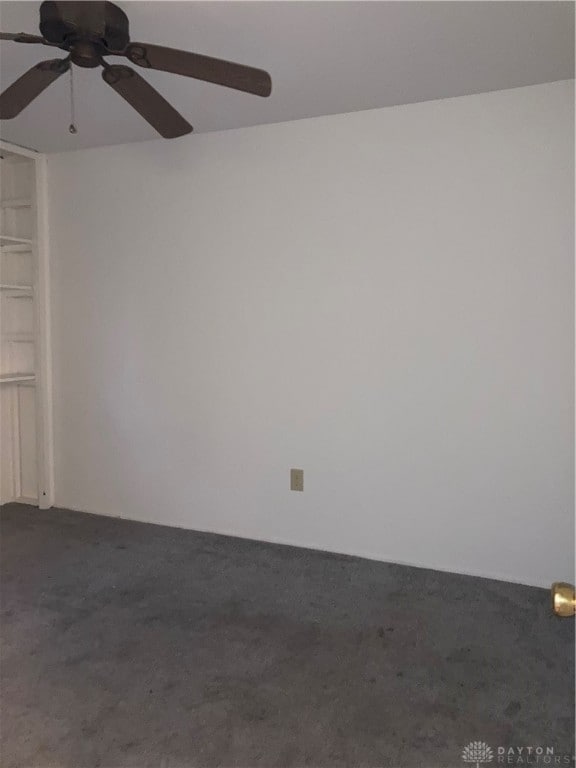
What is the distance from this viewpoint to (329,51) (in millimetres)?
2258

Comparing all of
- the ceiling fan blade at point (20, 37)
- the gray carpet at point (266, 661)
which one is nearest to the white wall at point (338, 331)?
the gray carpet at point (266, 661)

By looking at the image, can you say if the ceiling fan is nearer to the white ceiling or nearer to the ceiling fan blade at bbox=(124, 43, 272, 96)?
the ceiling fan blade at bbox=(124, 43, 272, 96)

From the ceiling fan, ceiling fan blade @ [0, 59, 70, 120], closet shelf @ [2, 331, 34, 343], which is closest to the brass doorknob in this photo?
the ceiling fan

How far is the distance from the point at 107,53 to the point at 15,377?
7.64 feet

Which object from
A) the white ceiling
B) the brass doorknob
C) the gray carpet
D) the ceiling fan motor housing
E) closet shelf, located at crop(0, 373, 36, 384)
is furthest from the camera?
closet shelf, located at crop(0, 373, 36, 384)

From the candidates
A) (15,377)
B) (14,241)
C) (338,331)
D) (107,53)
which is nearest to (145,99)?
(107,53)

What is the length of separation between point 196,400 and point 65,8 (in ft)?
6.74

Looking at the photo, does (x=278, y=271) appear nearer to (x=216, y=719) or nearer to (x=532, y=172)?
(x=532, y=172)

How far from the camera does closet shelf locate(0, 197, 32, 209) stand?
3.65m

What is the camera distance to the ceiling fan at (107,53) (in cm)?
162

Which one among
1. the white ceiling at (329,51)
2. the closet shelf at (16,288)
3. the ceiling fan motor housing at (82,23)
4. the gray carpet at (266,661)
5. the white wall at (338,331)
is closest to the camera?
the ceiling fan motor housing at (82,23)

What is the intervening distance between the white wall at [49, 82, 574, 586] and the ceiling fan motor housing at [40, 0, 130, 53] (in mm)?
1418

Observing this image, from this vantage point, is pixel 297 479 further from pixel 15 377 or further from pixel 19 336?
pixel 19 336

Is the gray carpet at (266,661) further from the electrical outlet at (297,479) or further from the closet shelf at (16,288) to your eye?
the closet shelf at (16,288)
